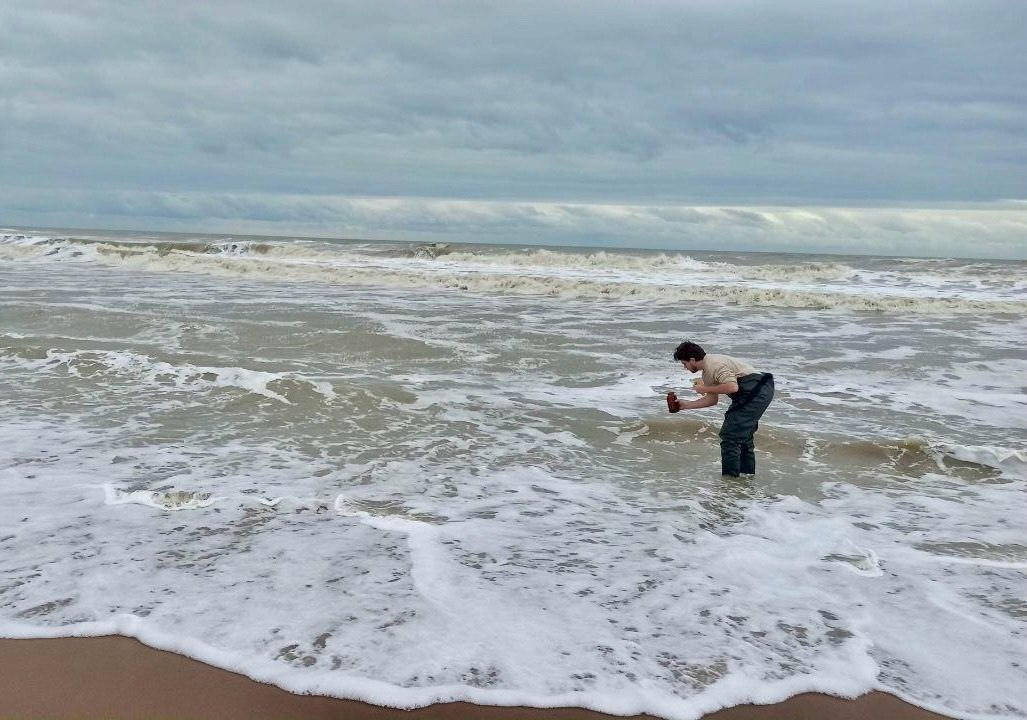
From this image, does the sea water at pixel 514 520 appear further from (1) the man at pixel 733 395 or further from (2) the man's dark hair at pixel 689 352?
(2) the man's dark hair at pixel 689 352

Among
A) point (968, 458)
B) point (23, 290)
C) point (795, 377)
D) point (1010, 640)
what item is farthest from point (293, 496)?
point (23, 290)

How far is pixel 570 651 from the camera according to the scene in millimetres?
3922

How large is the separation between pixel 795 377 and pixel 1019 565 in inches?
271

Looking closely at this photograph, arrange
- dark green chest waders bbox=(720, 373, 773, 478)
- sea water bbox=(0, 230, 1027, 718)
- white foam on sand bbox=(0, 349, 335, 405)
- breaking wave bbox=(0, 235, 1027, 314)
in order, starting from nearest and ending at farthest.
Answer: sea water bbox=(0, 230, 1027, 718) → dark green chest waders bbox=(720, 373, 773, 478) → white foam on sand bbox=(0, 349, 335, 405) → breaking wave bbox=(0, 235, 1027, 314)

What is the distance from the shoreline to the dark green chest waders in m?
3.35

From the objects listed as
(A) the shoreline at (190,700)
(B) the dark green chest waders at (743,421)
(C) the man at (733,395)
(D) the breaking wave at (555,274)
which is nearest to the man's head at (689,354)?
(C) the man at (733,395)

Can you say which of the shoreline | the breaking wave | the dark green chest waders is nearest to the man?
the dark green chest waders

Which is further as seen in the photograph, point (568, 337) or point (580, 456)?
point (568, 337)

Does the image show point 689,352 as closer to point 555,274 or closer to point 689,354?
point 689,354

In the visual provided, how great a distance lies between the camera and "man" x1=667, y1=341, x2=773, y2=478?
6.82 meters

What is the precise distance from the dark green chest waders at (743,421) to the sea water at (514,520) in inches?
7.8

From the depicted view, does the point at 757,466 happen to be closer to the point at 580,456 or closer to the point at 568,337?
the point at 580,456

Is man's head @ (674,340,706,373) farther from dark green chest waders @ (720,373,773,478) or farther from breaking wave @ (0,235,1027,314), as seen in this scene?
breaking wave @ (0,235,1027,314)

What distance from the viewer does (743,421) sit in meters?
6.85
